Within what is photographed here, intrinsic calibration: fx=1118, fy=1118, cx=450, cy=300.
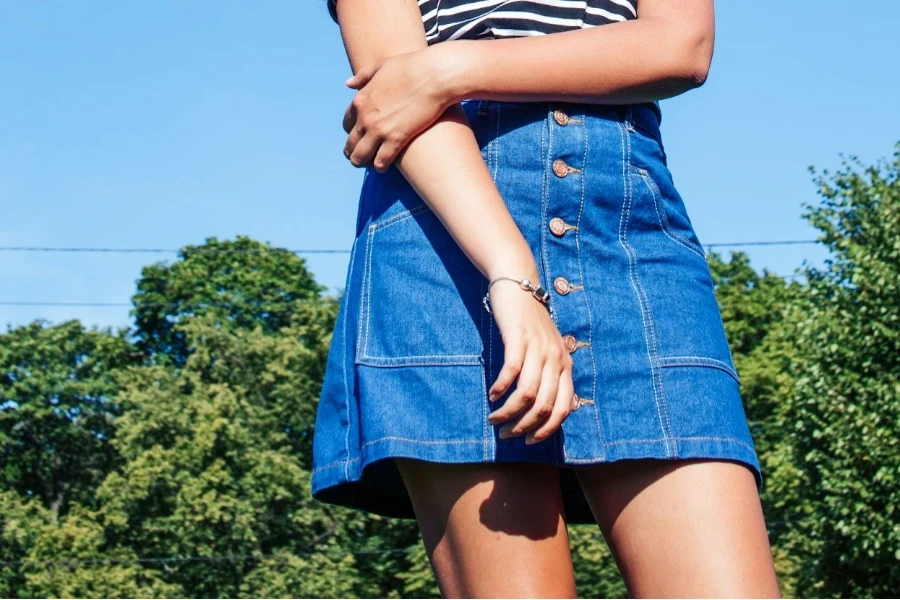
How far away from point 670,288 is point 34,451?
108 feet

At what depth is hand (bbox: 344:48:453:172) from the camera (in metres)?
1.30

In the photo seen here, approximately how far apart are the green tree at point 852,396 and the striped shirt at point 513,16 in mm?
14694

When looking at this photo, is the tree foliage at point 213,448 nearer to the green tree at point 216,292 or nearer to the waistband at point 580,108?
the green tree at point 216,292

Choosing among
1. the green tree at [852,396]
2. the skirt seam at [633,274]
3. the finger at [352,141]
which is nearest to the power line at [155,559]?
the green tree at [852,396]

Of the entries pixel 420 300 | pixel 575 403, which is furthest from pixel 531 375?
pixel 420 300

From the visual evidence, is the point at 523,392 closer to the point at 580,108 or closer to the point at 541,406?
the point at 541,406

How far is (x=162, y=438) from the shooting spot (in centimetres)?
2839

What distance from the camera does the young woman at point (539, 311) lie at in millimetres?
1250

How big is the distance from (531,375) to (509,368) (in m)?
0.02

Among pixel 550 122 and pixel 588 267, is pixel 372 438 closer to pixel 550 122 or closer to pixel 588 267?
pixel 588 267

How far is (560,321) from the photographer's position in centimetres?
128

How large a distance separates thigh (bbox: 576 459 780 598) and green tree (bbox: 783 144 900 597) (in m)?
14.7

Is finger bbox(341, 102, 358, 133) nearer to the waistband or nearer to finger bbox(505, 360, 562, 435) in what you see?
the waistband

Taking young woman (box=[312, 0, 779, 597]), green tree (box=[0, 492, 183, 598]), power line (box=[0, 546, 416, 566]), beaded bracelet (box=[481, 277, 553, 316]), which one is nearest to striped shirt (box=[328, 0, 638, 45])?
young woman (box=[312, 0, 779, 597])
